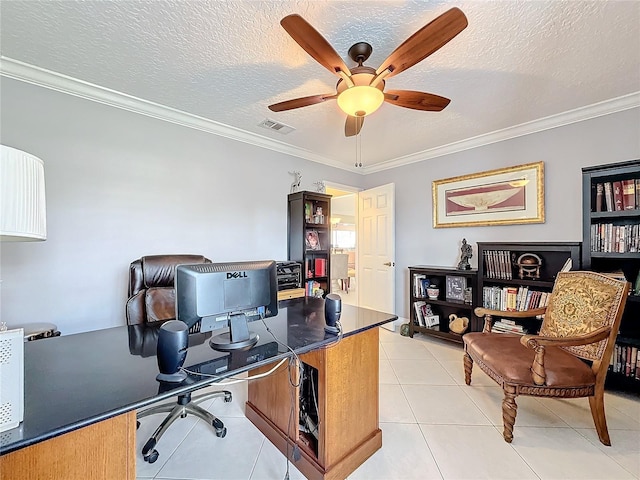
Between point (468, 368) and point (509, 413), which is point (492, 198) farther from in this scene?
point (509, 413)

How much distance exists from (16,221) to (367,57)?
6.39ft

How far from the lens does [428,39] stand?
1307 mm

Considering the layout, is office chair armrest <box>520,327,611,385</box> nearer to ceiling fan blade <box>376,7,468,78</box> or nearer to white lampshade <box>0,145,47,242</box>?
ceiling fan blade <box>376,7,468,78</box>

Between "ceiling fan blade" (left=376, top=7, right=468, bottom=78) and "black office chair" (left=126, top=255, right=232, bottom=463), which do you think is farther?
"black office chair" (left=126, top=255, right=232, bottom=463)

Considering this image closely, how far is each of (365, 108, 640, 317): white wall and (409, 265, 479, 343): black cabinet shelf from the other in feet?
0.80

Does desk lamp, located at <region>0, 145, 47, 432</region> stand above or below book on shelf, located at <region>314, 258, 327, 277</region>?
above

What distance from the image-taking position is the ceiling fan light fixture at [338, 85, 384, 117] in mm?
1625

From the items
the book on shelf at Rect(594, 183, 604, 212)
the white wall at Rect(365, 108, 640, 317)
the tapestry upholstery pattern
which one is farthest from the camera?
the white wall at Rect(365, 108, 640, 317)

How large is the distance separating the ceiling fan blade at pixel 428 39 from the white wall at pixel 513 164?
2.23 meters

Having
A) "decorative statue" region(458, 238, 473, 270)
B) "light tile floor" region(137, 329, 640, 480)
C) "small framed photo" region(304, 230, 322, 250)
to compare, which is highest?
"small framed photo" region(304, 230, 322, 250)

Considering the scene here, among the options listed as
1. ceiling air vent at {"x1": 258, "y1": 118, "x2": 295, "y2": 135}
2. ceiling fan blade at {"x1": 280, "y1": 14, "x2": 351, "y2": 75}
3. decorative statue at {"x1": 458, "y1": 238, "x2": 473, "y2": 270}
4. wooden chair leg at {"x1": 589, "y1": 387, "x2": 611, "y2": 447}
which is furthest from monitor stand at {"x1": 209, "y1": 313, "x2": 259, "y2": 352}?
decorative statue at {"x1": 458, "y1": 238, "x2": 473, "y2": 270}

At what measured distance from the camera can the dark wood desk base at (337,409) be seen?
1335 millimetres

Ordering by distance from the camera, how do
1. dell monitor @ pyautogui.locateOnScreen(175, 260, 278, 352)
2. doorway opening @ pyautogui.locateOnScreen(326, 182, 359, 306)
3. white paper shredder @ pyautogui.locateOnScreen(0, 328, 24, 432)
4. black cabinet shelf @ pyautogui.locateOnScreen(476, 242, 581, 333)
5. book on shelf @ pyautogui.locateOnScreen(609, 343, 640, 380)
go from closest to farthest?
white paper shredder @ pyautogui.locateOnScreen(0, 328, 24, 432) → dell monitor @ pyautogui.locateOnScreen(175, 260, 278, 352) → book on shelf @ pyautogui.locateOnScreen(609, 343, 640, 380) → black cabinet shelf @ pyautogui.locateOnScreen(476, 242, 581, 333) → doorway opening @ pyautogui.locateOnScreen(326, 182, 359, 306)

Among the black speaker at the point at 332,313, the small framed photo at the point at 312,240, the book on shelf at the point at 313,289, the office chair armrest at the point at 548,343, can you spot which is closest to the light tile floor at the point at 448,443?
the office chair armrest at the point at 548,343
